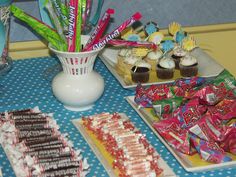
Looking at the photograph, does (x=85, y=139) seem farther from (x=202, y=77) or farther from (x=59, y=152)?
(x=202, y=77)

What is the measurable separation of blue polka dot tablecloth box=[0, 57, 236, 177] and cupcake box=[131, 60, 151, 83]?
1.6 inches

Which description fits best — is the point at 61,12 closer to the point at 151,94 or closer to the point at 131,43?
the point at 131,43

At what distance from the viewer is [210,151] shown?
46.6 inches

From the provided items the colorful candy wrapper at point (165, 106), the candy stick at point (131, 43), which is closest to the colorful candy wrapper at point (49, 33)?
the candy stick at point (131, 43)

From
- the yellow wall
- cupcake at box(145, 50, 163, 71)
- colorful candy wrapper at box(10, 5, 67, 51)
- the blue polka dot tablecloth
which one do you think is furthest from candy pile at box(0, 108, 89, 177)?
the yellow wall

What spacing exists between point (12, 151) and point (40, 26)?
318mm

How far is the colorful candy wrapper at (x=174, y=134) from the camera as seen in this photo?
1.22 meters

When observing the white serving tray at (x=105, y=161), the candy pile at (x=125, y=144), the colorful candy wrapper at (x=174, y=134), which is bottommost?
the white serving tray at (x=105, y=161)

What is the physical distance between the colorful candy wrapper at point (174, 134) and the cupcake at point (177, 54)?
1.20 feet

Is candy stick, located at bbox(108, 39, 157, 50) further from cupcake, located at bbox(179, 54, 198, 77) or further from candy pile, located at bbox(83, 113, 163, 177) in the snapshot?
candy pile, located at bbox(83, 113, 163, 177)

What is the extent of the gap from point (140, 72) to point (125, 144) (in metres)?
0.34

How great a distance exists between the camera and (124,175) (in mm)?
1134

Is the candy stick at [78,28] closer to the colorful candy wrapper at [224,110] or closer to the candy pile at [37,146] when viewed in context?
the candy pile at [37,146]

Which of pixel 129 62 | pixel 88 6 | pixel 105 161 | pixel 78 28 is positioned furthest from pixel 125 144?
pixel 88 6
